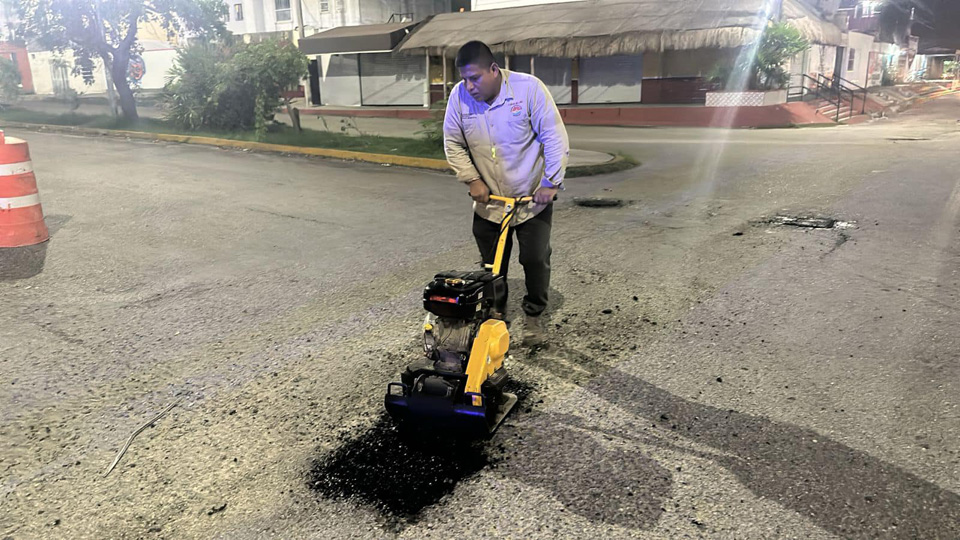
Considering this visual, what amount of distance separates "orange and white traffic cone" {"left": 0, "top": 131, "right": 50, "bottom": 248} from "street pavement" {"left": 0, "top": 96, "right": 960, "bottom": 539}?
0.19m

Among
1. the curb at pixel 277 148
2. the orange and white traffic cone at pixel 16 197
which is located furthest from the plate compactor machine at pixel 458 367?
the curb at pixel 277 148

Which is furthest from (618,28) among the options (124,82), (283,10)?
(283,10)

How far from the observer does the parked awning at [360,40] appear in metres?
28.0

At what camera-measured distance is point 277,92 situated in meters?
16.8

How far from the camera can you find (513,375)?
12.3 feet

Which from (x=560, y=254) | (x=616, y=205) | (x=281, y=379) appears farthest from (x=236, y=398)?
(x=616, y=205)

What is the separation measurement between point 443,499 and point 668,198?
7052mm

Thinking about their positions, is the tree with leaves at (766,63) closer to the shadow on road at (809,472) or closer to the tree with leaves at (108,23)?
the tree with leaves at (108,23)

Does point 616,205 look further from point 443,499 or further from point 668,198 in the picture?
point 443,499

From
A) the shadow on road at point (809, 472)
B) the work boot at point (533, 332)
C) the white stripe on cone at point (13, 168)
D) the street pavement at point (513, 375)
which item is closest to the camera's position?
the shadow on road at point (809, 472)

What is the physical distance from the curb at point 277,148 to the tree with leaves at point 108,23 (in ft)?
6.58

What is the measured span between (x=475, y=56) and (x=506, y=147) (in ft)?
1.86

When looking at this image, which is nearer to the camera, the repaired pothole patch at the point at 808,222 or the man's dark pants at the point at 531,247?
the man's dark pants at the point at 531,247

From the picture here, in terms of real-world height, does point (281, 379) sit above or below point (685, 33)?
below
